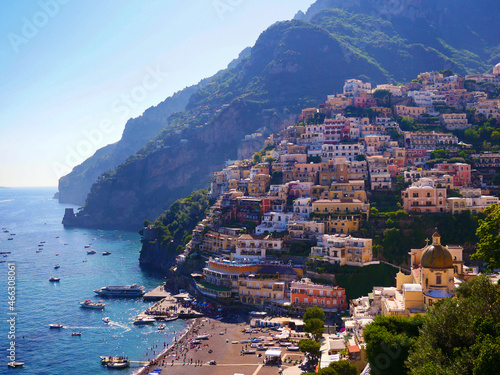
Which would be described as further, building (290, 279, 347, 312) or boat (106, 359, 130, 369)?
building (290, 279, 347, 312)

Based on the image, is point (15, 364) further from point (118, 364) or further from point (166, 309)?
point (166, 309)

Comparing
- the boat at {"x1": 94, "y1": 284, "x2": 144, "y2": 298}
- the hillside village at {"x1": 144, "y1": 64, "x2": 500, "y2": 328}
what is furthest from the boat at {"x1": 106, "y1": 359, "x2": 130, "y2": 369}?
the boat at {"x1": 94, "y1": 284, "x2": 144, "y2": 298}

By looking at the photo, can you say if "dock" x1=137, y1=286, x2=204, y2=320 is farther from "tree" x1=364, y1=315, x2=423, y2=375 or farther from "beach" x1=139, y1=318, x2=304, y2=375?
"tree" x1=364, y1=315, x2=423, y2=375

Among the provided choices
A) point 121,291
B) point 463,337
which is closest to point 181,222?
point 121,291

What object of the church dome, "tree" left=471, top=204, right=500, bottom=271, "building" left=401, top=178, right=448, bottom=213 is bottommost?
the church dome

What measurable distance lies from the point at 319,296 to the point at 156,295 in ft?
104

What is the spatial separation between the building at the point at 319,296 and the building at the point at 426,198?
2139 cm

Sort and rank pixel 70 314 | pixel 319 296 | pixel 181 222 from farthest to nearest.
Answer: pixel 181 222
pixel 70 314
pixel 319 296

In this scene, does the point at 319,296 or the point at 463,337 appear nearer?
the point at 463,337

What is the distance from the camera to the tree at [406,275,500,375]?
2695 centimetres

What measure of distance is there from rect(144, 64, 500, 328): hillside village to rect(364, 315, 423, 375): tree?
27.9 feet

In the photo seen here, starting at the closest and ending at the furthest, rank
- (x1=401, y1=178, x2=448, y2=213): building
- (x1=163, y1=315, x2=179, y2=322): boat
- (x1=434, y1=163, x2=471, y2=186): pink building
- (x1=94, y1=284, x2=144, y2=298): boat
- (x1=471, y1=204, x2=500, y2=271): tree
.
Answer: (x1=471, y1=204, x2=500, y2=271): tree < (x1=163, y1=315, x2=179, y2=322): boat < (x1=401, y1=178, x2=448, y2=213): building < (x1=434, y1=163, x2=471, y2=186): pink building < (x1=94, y1=284, x2=144, y2=298): boat

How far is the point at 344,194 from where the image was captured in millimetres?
86250

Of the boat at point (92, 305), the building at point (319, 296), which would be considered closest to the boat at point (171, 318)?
the boat at point (92, 305)
